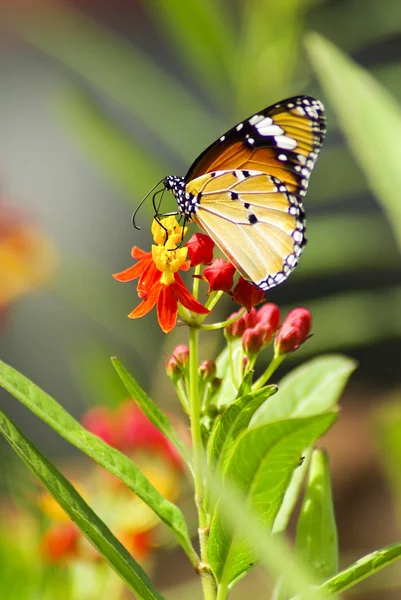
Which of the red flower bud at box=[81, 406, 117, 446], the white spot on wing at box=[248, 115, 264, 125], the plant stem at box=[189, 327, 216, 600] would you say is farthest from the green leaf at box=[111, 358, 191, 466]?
the red flower bud at box=[81, 406, 117, 446]

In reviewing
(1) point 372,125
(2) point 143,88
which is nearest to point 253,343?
(1) point 372,125

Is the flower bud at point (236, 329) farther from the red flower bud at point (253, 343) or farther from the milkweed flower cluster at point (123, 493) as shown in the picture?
the milkweed flower cluster at point (123, 493)

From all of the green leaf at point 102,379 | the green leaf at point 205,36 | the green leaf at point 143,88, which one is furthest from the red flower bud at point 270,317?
the green leaf at point 143,88

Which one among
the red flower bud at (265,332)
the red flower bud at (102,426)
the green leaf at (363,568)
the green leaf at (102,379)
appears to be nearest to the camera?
the green leaf at (363,568)

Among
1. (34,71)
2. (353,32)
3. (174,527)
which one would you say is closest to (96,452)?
(174,527)

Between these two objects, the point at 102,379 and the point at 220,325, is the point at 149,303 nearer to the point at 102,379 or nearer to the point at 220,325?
the point at 220,325

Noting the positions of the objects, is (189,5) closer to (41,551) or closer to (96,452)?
(41,551)

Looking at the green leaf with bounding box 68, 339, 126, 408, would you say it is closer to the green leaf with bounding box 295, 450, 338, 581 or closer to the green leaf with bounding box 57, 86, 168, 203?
the green leaf with bounding box 57, 86, 168, 203
